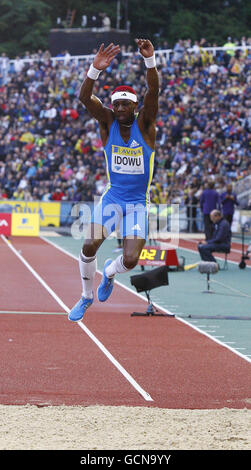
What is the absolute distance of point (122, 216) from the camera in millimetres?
7699

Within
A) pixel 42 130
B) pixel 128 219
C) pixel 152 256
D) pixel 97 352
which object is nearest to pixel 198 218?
pixel 42 130

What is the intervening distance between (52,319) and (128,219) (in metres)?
5.72

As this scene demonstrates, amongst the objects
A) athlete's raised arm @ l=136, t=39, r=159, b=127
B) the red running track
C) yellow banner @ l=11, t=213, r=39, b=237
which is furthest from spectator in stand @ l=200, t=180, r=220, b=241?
athlete's raised arm @ l=136, t=39, r=159, b=127

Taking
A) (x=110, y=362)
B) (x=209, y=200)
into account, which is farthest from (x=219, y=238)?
(x=110, y=362)

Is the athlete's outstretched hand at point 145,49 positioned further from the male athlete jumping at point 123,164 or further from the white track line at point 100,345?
the white track line at point 100,345

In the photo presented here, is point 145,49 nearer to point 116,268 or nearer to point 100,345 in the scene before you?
point 116,268

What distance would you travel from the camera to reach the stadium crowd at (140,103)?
86.8ft

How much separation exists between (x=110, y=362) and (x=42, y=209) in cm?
1888

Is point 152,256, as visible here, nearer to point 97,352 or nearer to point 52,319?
point 52,319

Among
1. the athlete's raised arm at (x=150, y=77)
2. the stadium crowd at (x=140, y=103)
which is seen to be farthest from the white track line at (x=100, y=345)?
the stadium crowd at (x=140, y=103)

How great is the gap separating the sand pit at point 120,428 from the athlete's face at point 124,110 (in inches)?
99.0

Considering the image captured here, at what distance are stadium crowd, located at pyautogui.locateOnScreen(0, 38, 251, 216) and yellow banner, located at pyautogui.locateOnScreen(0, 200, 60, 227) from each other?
0.55 m

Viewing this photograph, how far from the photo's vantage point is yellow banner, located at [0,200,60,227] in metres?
28.2

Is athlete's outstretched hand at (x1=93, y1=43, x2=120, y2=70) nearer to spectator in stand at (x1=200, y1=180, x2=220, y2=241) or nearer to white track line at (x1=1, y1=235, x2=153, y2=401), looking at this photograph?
white track line at (x1=1, y1=235, x2=153, y2=401)
